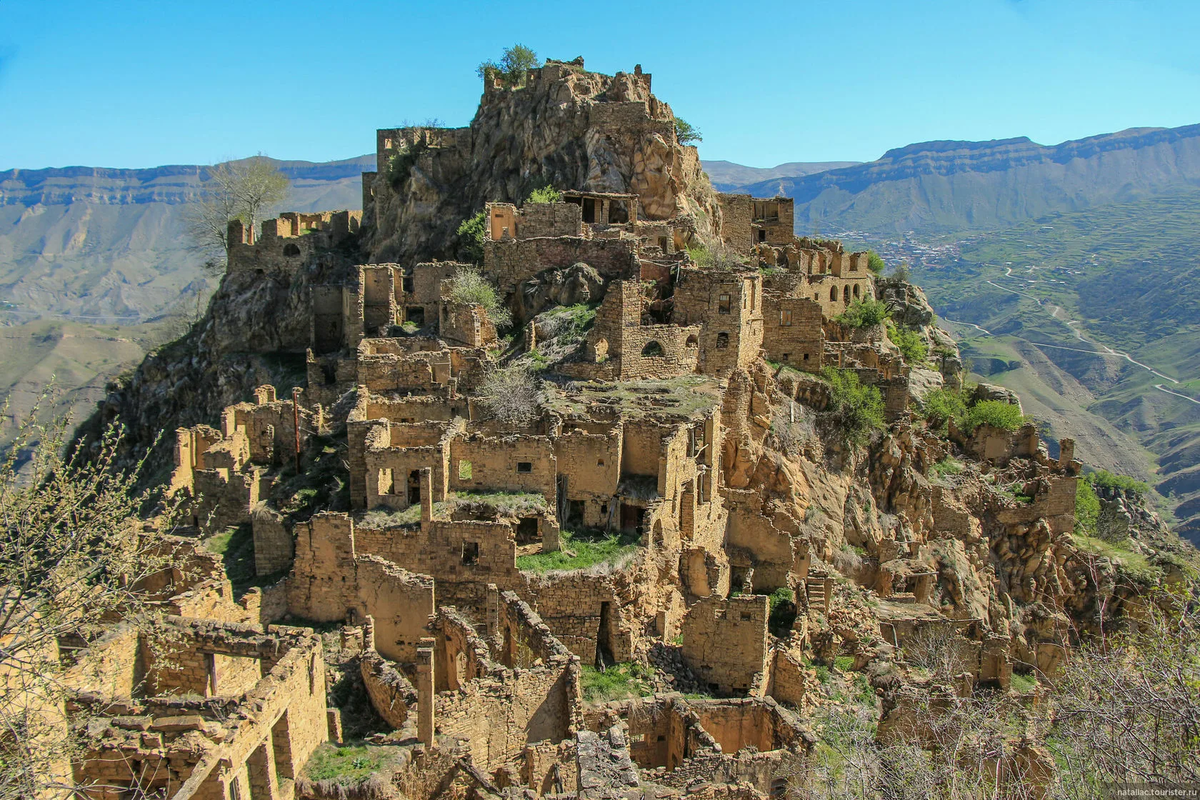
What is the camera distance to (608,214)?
42.5m

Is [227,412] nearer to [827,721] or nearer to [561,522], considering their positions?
[561,522]

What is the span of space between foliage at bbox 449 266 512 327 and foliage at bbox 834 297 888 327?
1441 centimetres

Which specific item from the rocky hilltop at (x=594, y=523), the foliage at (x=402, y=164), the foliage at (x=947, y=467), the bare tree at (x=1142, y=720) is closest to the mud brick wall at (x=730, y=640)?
the rocky hilltop at (x=594, y=523)

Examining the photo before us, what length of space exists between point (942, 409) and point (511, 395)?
20741 mm

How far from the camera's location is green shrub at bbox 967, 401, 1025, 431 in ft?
137

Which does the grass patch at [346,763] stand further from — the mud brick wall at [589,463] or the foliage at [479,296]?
the foliage at [479,296]

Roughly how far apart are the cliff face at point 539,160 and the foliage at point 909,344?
32.5ft

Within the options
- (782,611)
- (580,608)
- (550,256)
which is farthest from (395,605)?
(550,256)

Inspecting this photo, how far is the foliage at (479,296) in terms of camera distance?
36500 mm

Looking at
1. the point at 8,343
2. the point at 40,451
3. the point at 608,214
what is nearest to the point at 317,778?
the point at 40,451

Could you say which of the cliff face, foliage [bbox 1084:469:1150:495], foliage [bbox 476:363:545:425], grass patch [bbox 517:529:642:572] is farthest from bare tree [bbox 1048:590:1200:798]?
foliage [bbox 1084:469:1150:495]

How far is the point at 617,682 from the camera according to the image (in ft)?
71.3

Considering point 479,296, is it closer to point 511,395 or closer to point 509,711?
point 511,395

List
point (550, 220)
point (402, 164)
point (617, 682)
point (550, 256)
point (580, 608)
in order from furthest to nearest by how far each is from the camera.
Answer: point (402, 164) → point (550, 220) → point (550, 256) → point (580, 608) → point (617, 682)
